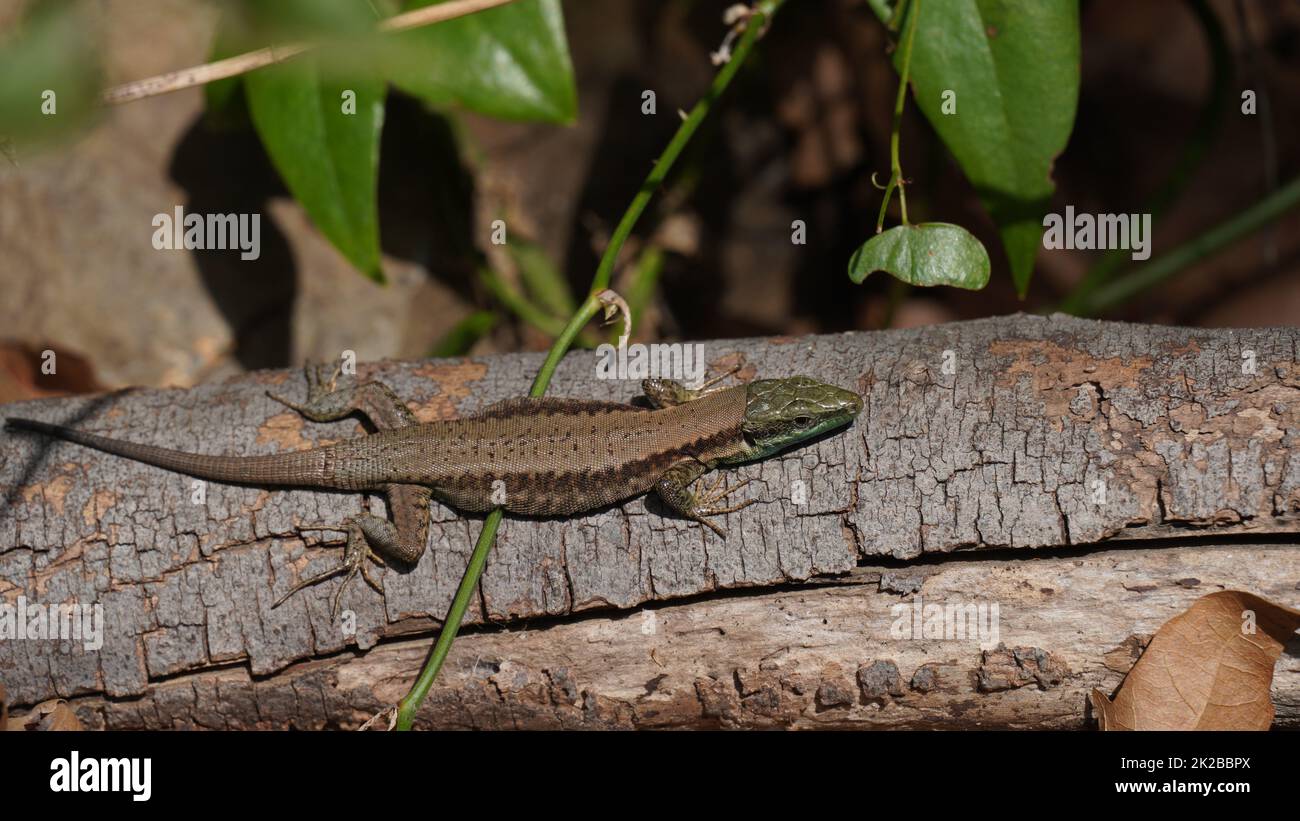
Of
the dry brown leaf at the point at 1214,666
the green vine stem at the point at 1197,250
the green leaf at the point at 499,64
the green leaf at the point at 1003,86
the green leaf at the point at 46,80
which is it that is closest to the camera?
the green leaf at the point at 46,80

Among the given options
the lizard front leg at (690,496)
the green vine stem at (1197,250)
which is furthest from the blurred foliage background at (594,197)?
the lizard front leg at (690,496)

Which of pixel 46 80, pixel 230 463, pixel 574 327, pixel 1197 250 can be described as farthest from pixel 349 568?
pixel 1197 250

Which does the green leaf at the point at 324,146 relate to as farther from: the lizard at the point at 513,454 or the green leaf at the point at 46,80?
the green leaf at the point at 46,80

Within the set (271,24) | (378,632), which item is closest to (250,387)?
(378,632)

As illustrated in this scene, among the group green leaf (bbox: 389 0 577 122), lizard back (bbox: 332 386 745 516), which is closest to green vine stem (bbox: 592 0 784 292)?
green leaf (bbox: 389 0 577 122)

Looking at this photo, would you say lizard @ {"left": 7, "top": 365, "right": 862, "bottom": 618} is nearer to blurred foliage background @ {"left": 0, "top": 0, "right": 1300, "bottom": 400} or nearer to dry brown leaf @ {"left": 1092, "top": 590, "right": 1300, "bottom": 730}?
dry brown leaf @ {"left": 1092, "top": 590, "right": 1300, "bottom": 730}

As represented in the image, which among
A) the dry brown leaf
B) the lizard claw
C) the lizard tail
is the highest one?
the lizard tail
